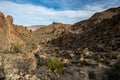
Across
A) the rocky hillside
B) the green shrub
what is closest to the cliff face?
the rocky hillside

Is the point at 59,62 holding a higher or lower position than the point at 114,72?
higher

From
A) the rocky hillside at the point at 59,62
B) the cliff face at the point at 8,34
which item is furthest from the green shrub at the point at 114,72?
the cliff face at the point at 8,34

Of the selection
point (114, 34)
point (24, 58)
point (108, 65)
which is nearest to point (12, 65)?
point (24, 58)

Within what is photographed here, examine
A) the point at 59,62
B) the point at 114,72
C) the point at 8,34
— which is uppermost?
the point at 8,34

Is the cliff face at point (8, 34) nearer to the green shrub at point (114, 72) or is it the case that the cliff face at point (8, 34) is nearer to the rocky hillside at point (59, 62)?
the rocky hillside at point (59, 62)

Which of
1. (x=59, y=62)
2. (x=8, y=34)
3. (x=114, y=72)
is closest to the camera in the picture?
(x=114, y=72)

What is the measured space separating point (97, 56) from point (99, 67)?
16.4ft

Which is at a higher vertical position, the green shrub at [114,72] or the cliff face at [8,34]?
the cliff face at [8,34]

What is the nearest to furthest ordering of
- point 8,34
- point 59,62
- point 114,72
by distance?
point 114,72 → point 59,62 → point 8,34

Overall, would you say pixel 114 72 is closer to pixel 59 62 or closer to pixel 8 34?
pixel 59 62

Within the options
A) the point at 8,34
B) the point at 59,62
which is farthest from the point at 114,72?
the point at 8,34

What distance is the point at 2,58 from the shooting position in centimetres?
1223

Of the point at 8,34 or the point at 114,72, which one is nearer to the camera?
the point at 114,72

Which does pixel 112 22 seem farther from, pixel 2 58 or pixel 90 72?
pixel 2 58
